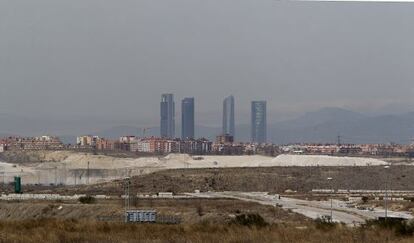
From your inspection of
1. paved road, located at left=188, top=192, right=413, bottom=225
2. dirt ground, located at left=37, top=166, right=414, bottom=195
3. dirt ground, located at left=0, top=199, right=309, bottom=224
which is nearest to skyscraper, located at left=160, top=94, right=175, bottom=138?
dirt ground, located at left=37, top=166, right=414, bottom=195

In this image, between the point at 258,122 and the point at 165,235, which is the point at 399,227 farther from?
the point at 258,122

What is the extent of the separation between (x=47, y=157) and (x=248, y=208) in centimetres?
4043

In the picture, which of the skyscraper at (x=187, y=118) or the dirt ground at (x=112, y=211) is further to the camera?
the skyscraper at (x=187, y=118)

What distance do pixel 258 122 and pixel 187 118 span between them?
177 inches

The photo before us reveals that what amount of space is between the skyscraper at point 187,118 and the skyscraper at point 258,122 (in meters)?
3.58

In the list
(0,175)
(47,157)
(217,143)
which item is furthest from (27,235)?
(217,143)

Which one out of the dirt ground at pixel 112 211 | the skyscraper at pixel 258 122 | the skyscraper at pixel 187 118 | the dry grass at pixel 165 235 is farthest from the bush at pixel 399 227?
the skyscraper at pixel 258 122

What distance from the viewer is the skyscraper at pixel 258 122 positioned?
43.0 meters

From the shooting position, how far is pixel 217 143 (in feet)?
200

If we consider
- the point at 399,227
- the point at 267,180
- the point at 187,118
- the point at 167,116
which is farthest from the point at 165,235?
the point at 167,116

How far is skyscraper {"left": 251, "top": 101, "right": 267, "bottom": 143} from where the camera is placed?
42969 millimetres

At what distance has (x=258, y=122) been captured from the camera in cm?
4650

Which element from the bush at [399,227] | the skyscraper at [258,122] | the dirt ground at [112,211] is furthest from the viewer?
the skyscraper at [258,122]

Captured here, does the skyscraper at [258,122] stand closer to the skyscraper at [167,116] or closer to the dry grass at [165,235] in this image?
the skyscraper at [167,116]
